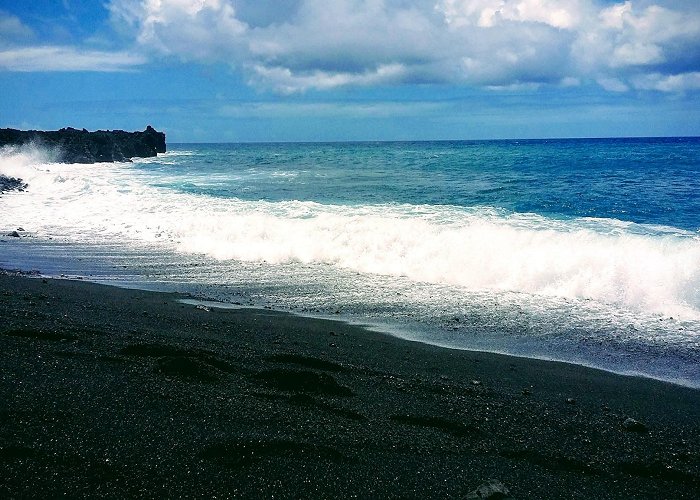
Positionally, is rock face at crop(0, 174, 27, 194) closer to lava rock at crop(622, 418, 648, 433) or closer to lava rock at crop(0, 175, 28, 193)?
lava rock at crop(0, 175, 28, 193)

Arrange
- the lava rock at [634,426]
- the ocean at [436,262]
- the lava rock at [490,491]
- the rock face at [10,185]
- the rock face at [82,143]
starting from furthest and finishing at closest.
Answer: the rock face at [82,143], the rock face at [10,185], the ocean at [436,262], the lava rock at [634,426], the lava rock at [490,491]

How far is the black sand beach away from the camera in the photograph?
3.43m

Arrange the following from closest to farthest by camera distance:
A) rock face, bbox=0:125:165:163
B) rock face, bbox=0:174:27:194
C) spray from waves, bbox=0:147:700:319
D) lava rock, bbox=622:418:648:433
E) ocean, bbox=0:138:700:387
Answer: lava rock, bbox=622:418:648:433 → ocean, bbox=0:138:700:387 → spray from waves, bbox=0:147:700:319 → rock face, bbox=0:174:27:194 → rock face, bbox=0:125:165:163

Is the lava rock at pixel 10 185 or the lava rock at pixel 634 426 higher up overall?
the lava rock at pixel 10 185

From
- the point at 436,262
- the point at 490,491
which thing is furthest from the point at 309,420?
the point at 436,262

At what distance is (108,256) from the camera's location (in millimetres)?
12398

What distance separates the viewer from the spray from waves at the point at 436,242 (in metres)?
9.52

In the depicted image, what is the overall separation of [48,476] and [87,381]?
57.6 inches

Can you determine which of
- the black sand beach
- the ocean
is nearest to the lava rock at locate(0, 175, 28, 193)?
the ocean

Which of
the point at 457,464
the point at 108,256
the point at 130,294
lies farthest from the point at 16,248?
the point at 457,464

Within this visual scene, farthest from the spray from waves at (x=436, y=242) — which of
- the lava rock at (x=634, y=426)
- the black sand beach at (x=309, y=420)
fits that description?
the lava rock at (x=634, y=426)

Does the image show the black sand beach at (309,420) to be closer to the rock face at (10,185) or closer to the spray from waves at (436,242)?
the spray from waves at (436,242)

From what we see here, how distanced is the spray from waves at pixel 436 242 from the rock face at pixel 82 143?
44.3m

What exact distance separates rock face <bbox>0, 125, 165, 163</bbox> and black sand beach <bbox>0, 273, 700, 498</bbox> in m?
59.5
